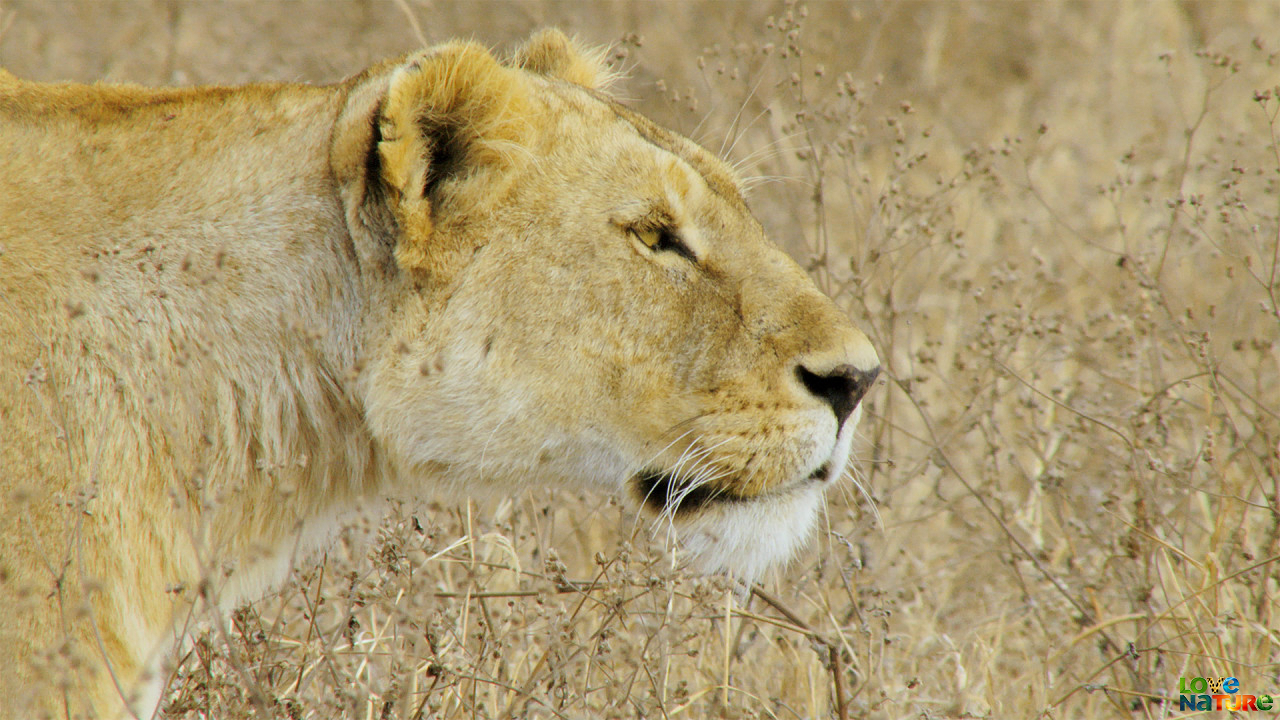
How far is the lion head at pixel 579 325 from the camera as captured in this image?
281cm

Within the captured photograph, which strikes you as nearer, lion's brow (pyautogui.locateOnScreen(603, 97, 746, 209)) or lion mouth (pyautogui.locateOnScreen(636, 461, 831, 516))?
lion mouth (pyautogui.locateOnScreen(636, 461, 831, 516))

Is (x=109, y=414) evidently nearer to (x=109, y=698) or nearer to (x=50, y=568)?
(x=50, y=568)

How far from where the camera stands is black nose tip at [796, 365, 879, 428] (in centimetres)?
296

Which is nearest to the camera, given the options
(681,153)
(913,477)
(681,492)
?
(681,492)

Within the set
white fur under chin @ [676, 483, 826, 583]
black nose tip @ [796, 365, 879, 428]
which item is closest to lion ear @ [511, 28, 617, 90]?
black nose tip @ [796, 365, 879, 428]

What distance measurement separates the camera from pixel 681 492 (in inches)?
117

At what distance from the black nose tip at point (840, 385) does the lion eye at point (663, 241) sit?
398mm

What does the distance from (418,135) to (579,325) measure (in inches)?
22.0

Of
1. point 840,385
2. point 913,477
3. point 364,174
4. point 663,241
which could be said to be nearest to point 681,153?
point 663,241

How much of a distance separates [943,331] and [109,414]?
5.36 meters

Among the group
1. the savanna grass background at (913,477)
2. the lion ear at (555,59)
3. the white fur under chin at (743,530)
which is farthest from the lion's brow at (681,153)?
the white fur under chin at (743,530)

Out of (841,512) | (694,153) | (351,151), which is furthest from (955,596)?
(351,151)

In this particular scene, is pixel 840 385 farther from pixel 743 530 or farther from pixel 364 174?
pixel 364 174

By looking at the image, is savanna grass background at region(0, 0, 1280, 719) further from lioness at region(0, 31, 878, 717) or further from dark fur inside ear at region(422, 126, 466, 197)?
dark fur inside ear at region(422, 126, 466, 197)
